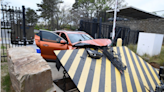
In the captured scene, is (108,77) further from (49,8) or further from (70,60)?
(49,8)

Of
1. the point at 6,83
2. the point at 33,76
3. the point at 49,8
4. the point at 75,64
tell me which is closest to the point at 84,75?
the point at 75,64

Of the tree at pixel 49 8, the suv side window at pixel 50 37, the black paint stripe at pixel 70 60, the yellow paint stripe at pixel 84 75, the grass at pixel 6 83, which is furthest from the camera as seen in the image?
the tree at pixel 49 8

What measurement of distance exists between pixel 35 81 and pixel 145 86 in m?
2.70

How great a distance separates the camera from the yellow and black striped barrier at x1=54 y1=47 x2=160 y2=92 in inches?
90.2

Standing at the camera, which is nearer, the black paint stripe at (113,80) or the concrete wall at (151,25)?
the black paint stripe at (113,80)

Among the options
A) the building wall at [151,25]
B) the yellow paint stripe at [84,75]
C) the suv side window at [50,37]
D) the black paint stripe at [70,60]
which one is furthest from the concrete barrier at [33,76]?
the building wall at [151,25]

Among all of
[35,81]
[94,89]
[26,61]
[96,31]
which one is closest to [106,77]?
[94,89]

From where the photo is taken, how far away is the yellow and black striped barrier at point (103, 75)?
2291 millimetres

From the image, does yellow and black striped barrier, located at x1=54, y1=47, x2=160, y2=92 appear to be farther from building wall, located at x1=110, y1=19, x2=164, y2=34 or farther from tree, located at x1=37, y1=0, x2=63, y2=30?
tree, located at x1=37, y1=0, x2=63, y2=30

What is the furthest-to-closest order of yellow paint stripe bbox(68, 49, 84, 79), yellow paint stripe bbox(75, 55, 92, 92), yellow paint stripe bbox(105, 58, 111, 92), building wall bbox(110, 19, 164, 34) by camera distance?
building wall bbox(110, 19, 164, 34) → yellow paint stripe bbox(68, 49, 84, 79) → yellow paint stripe bbox(105, 58, 111, 92) → yellow paint stripe bbox(75, 55, 92, 92)

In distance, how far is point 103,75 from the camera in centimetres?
258

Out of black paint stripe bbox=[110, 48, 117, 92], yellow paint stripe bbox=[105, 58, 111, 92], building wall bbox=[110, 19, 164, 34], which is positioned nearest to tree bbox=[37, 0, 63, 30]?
building wall bbox=[110, 19, 164, 34]

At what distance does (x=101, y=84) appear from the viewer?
2.32 metres

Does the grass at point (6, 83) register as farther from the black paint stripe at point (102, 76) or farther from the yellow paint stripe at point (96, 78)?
the black paint stripe at point (102, 76)
